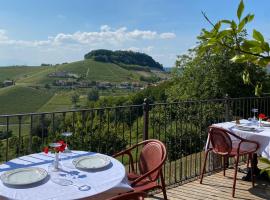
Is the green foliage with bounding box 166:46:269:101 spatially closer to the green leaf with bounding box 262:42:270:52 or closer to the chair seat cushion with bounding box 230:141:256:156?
the chair seat cushion with bounding box 230:141:256:156

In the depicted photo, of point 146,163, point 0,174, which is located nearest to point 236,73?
point 146,163

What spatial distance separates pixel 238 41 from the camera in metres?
1.02

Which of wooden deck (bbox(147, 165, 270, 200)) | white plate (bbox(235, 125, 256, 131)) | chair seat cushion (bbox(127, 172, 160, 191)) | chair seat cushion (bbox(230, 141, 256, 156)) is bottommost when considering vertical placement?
wooden deck (bbox(147, 165, 270, 200))

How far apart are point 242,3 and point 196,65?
17.1m

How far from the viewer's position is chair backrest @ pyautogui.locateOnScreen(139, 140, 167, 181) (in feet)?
11.0

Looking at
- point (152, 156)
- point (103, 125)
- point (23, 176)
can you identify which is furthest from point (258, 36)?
point (103, 125)

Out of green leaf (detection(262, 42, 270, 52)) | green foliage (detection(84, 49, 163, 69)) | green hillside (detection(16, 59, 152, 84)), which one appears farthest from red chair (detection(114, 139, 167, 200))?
green foliage (detection(84, 49, 163, 69))

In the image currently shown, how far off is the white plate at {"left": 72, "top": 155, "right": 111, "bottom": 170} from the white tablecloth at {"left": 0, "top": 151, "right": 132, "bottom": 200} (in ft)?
0.14

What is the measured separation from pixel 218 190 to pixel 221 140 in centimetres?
70

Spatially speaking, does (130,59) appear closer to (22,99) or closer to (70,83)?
(70,83)

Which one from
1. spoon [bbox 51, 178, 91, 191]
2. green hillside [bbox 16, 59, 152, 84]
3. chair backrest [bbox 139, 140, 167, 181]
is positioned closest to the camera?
spoon [bbox 51, 178, 91, 191]

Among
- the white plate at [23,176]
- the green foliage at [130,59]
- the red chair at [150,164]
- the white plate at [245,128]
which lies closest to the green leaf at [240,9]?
the white plate at [23,176]

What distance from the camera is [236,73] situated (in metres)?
16.2

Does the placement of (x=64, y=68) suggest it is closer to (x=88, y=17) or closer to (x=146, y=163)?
(x=88, y=17)
